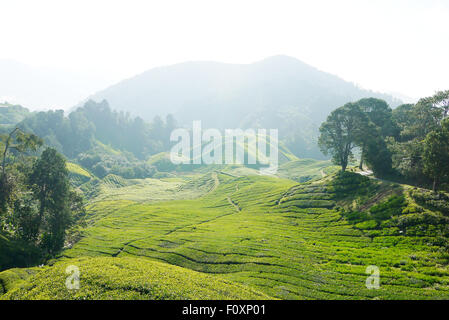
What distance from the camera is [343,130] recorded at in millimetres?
82938

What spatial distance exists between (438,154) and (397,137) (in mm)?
33003

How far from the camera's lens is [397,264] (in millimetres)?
35562

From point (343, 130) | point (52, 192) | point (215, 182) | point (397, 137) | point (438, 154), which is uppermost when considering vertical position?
point (343, 130)

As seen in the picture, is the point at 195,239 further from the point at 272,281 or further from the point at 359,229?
the point at 359,229

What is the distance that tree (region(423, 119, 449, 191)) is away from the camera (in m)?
46.5

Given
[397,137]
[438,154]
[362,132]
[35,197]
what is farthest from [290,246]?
[35,197]

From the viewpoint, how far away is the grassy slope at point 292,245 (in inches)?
1276

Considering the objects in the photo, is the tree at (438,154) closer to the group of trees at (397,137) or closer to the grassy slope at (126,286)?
the group of trees at (397,137)

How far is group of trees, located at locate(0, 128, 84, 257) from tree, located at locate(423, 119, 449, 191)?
84.0m

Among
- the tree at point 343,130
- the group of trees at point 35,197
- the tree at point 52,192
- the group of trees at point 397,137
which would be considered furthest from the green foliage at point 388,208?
the tree at point 52,192

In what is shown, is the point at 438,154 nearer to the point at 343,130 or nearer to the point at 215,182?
the point at 343,130

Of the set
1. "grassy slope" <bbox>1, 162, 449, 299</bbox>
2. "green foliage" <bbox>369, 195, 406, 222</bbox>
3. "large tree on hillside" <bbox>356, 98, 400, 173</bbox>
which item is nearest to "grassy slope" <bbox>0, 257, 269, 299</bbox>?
"grassy slope" <bbox>1, 162, 449, 299</bbox>

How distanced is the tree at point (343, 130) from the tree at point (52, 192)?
79550mm
